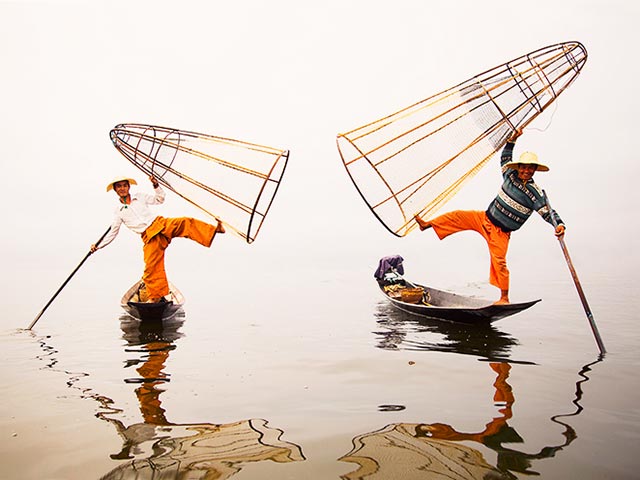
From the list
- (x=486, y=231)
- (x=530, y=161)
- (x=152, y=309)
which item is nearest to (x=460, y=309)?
(x=486, y=231)

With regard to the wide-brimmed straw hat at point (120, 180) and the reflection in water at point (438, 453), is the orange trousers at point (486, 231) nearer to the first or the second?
the reflection in water at point (438, 453)

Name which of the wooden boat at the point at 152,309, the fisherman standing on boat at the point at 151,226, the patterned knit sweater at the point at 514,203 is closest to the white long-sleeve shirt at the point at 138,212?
the fisherman standing on boat at the point at 151,226

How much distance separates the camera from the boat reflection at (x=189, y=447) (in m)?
2.62

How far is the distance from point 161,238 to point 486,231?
5070 mm

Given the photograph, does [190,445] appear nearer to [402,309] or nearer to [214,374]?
[214,374]

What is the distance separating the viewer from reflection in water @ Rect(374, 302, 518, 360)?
5.69 meters

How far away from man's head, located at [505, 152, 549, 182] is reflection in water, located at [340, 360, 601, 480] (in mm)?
3768

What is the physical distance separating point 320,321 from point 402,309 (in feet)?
5.37

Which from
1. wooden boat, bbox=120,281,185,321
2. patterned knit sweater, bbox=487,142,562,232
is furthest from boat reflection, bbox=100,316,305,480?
patterned knit sweater, bbox=487,142,562,232

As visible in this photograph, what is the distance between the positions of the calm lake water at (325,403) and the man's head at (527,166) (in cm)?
237

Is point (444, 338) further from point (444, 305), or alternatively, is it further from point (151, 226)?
point (151, 226)

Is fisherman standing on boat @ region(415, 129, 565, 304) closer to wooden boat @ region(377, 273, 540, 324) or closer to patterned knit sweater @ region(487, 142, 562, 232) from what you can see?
patterned knit sweater @ region(487, 142, 562, 232)

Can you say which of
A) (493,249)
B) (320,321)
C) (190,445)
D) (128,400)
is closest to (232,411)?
(190,445)

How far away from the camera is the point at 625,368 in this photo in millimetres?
4777
